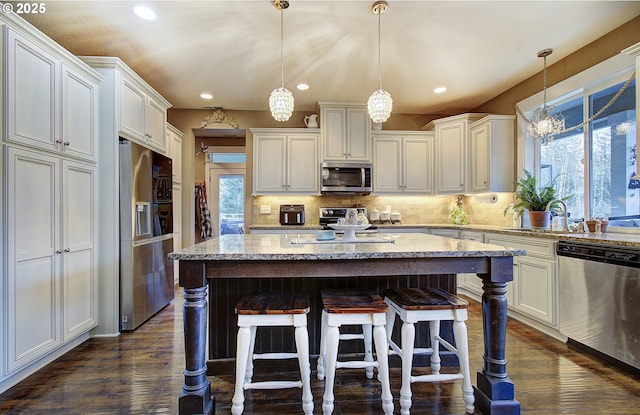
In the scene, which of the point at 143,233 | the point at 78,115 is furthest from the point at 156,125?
the point at 143,233

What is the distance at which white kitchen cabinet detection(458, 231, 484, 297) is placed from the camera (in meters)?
3.62

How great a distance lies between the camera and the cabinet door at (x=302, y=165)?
434cm

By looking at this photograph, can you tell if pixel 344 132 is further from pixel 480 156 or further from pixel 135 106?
pixel 135 106

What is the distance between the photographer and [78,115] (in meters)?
2.45

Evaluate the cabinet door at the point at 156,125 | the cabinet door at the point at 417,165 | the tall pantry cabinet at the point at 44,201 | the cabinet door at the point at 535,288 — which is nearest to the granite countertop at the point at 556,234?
the cabinet door at the point at 535,288

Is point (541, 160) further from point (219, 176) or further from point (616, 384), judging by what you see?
point (219, 176)

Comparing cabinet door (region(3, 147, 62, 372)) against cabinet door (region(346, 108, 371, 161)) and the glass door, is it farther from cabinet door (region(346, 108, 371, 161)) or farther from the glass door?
the glass door

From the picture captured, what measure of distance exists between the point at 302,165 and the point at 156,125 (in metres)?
1.83

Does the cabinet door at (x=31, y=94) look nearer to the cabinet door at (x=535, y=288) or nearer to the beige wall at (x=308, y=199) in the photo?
the beige wall at (x=308, y=199)

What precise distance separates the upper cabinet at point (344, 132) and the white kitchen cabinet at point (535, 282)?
6.92 feet

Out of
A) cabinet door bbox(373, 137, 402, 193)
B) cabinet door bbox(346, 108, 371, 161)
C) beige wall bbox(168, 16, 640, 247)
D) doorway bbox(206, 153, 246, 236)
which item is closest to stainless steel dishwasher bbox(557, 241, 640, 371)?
beige wall bbox(168, 16, 640, 247)

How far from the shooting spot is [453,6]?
229 centimetres

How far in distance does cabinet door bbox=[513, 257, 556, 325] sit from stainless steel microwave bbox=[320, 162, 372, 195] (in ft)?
6.64

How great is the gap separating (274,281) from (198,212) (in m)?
3.96
